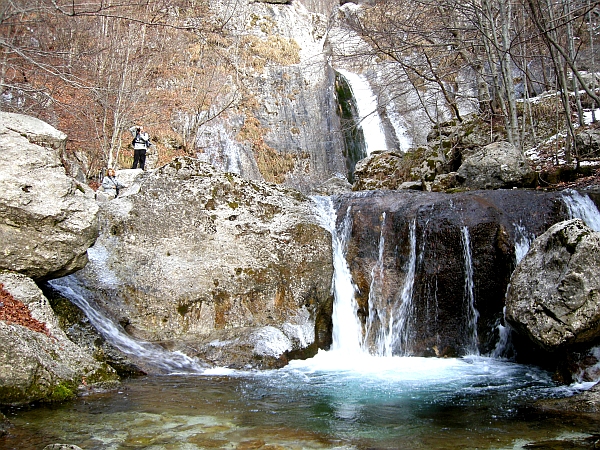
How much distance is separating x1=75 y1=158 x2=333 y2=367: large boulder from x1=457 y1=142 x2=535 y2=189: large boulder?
13.0 feet

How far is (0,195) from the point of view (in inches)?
252

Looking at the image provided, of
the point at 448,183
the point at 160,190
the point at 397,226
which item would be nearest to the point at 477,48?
the point at 448,183

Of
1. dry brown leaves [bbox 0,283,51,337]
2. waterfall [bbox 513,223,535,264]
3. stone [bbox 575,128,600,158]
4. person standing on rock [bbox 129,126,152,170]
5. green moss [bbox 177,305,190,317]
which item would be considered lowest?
green moss [bbox 177,305,190,317]

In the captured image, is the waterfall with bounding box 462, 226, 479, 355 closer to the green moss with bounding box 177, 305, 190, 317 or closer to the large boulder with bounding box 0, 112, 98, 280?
the green moss with bounding box 177, 305, 190, 317

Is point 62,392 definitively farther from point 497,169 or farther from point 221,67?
point 221,67

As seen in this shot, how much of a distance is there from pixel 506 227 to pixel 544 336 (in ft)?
8.66

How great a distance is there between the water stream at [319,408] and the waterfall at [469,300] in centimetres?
2

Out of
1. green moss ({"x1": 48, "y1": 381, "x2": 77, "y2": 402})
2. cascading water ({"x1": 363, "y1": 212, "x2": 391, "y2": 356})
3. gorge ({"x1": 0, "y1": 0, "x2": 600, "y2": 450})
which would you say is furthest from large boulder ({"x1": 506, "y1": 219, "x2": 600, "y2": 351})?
green moss ({"x1": 48, "y1": 381, "x2": 77, "y2": 402})

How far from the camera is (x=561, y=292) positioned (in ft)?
20.7

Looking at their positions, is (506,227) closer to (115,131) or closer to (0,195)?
(0,195)

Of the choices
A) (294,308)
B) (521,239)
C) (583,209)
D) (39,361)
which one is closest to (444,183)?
(583,209)

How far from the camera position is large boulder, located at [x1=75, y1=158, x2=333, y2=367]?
8.06 m

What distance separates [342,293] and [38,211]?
203 inches

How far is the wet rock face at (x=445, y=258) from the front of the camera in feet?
27.6
